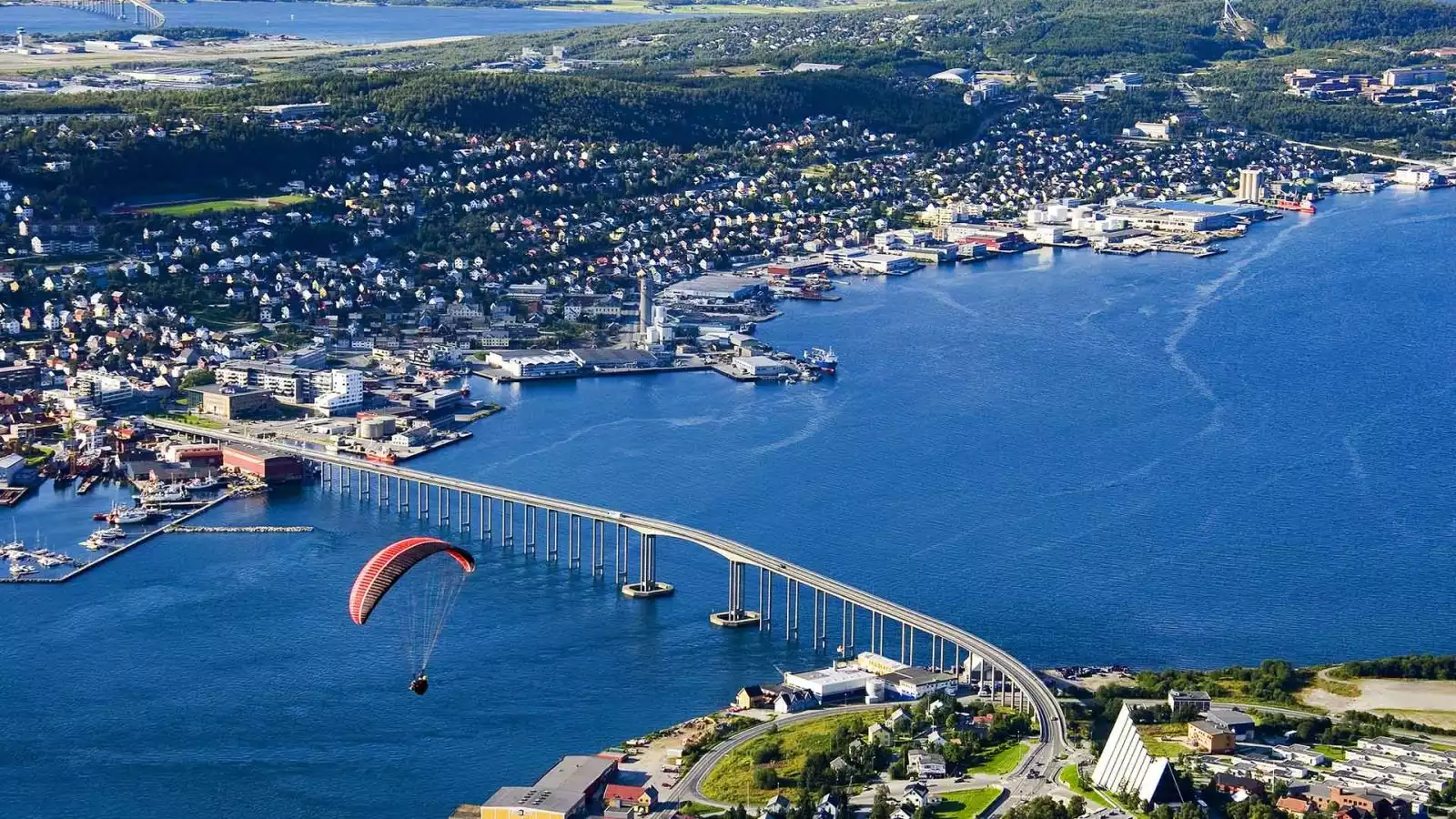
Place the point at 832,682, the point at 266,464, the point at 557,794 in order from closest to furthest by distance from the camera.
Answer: the point at 557,794 < the point at 832,682 < the point at 266,464

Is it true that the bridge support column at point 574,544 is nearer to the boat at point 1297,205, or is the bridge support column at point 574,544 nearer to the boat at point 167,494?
the boat at point 167,494

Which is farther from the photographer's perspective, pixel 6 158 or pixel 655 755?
pixel 6 158

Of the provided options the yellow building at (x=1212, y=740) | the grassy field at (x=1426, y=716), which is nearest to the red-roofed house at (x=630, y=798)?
the yellow building at (x=1212, y=740)

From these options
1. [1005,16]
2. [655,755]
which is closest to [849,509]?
[655,755]

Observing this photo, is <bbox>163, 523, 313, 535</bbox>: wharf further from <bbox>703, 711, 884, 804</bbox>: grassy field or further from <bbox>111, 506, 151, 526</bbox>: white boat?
<bbox>703, 711, 884, 804</bbox>: grassy field

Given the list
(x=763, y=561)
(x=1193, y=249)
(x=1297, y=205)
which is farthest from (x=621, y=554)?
(x=1297, y=205)

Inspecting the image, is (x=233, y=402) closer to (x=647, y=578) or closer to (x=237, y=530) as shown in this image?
(x=237, y=530)

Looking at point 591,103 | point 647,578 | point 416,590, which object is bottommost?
point 416,590

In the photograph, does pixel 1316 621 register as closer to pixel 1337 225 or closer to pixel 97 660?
pixel 97 660
